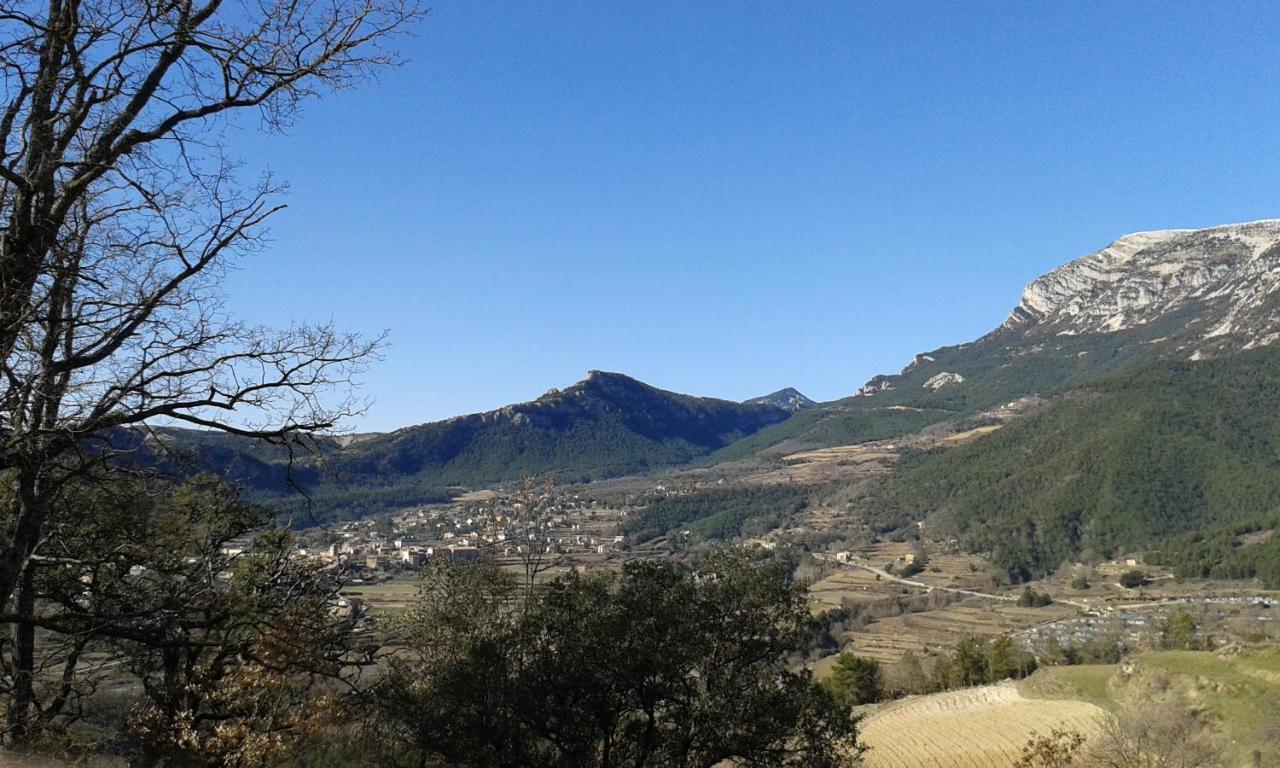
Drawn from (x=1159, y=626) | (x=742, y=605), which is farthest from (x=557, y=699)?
(x=1159, y=626)

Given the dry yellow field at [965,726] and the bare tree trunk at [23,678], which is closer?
the bare tree trunk at [23,678]

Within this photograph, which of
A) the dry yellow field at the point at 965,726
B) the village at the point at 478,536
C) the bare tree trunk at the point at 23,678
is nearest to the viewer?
the bare tree trunk at the point at 23,678

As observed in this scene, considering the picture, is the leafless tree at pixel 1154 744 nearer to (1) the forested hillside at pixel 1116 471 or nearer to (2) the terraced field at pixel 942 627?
(2) the terraced field at pixel 942 627

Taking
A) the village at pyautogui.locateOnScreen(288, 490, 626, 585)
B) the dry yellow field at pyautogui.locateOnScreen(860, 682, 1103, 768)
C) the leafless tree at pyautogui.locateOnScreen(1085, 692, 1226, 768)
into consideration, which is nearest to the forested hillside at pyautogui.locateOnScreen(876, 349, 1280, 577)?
the village at pyautogui.locateOnScreen(288, 490, 626, 585)

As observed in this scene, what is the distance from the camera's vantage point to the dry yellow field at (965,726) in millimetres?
37250

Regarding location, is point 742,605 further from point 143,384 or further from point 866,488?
point 866,488

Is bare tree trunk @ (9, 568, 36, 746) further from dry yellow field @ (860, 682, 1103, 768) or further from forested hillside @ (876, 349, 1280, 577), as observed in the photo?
forested hillside @ (876, 349, 1280, 577)

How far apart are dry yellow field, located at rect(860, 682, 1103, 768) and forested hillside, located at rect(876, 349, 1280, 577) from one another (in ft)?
235

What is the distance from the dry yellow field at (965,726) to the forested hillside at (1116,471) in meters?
71.6

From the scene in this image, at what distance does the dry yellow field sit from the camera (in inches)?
1467

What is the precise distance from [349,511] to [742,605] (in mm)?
150271

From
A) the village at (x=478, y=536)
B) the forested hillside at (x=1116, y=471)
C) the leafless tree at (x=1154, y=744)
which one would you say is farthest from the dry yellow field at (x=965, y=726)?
the forested hillside at (x=1116, y=471)

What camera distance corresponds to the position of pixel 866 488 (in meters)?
171

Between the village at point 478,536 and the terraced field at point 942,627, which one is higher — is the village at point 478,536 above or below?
above
